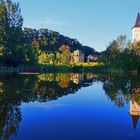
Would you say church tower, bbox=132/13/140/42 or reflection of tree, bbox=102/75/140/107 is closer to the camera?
reflection of tree, bbox=102/75/140/107

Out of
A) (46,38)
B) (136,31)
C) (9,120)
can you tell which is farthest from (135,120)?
(46,38)

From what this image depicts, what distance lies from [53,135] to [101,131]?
48.2 inches

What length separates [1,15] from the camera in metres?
50.9

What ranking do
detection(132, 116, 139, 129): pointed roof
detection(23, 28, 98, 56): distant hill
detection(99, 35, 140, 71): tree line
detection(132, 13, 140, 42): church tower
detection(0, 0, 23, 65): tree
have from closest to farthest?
detection(132, 116, 139, 129): pointed roof < detection(0, 0, 23, 65): tree < detection(99, 35, 140, 71): tree line < detection(132, 13, 140, 42): church tower < detection(23, 28, 98, 56): distant hill

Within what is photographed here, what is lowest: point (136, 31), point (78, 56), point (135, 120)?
point (135, 120)

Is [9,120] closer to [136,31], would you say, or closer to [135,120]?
[135,120]

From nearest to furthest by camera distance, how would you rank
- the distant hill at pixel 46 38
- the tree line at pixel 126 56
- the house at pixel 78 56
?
the tree line at pixel 126 56
the distant hill at pixel 46 38
the house at pixel 78 56

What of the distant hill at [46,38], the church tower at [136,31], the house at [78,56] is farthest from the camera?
the house at [78,56]

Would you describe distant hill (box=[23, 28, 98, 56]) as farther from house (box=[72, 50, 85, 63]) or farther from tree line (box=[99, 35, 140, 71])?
tree line (box=[99, 35, 140, 71])

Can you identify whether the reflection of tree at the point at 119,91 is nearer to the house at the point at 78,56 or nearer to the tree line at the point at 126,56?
the tree line at the point at 126,56

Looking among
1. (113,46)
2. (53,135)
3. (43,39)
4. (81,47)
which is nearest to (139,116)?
(53,135)

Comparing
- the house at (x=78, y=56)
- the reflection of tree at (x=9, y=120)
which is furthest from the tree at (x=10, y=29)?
the house at (x=78, y=56)

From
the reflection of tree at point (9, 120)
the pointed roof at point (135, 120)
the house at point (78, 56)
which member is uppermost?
the house at point (78, 56)

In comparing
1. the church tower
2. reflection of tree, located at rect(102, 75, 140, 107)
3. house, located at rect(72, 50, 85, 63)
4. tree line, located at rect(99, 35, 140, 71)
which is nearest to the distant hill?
house, located at rect(72, 50, 85, 63)
